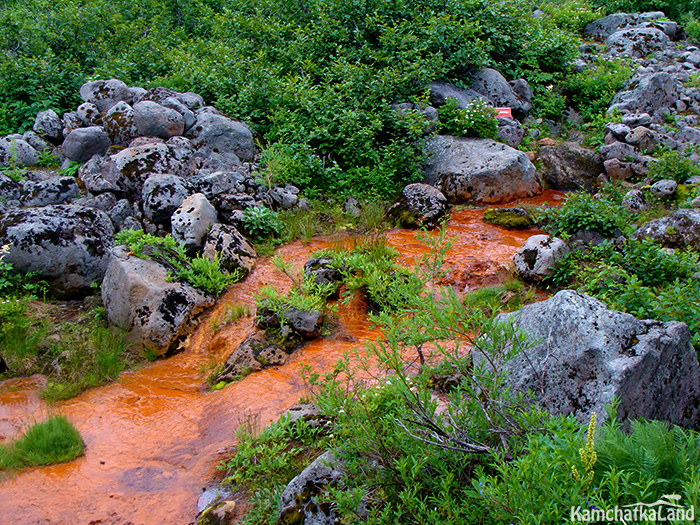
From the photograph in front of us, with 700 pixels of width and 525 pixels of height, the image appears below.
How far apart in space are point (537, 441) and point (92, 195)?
9.41 m

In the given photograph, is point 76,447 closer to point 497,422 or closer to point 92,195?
point 497,422

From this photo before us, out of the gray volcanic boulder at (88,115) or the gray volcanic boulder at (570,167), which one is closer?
the gray volcanic boulder at (88,115)

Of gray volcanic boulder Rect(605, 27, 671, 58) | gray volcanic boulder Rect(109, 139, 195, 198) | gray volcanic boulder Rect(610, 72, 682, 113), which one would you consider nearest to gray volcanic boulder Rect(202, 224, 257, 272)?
gray volcanic boulder Rect(109, 139, 195, 198)

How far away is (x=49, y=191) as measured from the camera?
9023mm

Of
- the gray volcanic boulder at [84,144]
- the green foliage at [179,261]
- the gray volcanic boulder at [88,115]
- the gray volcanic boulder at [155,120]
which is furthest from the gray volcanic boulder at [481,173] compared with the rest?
the gray volcanic boulder at [88,115]

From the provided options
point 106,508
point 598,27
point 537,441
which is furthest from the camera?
point 598,27

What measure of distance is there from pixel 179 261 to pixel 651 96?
45.5 ft

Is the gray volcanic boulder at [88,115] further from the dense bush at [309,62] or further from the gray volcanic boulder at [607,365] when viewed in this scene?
the gray volcanic boulder at [607,365]

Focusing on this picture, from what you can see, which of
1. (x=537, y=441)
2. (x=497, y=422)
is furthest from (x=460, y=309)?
(x=537, y=441)

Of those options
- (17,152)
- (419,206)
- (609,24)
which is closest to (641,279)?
(419,206)

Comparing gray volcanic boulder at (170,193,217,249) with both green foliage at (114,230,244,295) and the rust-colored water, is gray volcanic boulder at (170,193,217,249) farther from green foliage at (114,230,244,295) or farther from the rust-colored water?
the rust-colored water

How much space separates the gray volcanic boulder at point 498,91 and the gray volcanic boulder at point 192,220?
912 centimetres

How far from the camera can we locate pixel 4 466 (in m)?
4.58

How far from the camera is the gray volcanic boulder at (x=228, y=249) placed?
→ 846cm
